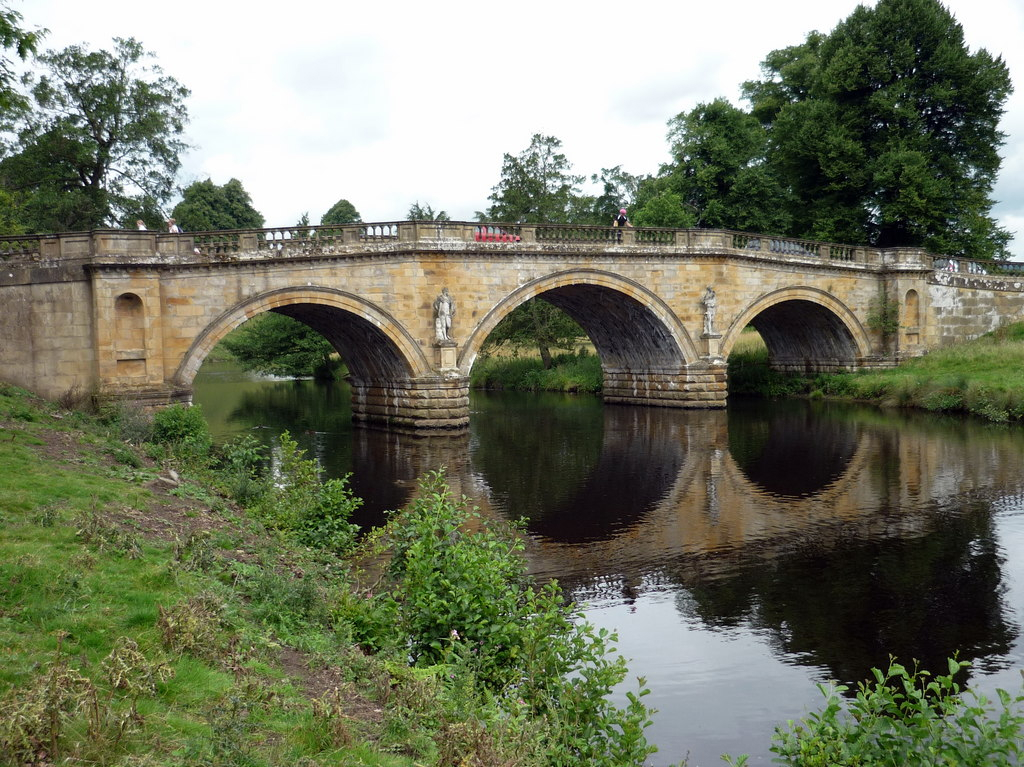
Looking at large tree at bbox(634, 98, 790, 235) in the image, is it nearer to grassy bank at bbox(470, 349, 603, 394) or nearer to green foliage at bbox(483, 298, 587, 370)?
green foliage at bbox(483, 298, 587, 370)

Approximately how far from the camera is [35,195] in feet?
93.6

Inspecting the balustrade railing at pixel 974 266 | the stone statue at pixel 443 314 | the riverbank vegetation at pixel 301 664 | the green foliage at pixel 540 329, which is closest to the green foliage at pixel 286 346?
the green foliage at pixel 540 329

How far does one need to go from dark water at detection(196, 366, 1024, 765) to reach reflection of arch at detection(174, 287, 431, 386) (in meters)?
2.09

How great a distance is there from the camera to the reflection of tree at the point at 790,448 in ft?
52.6

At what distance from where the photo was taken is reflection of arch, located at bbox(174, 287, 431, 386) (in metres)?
19.6

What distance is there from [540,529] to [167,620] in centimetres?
760

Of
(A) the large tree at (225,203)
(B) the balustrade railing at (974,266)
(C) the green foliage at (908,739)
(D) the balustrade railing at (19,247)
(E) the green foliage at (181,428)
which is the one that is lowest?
(C) the green foliage at (908,739)

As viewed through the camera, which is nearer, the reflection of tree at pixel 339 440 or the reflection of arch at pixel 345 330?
the reflection of tree at pixel 339 440

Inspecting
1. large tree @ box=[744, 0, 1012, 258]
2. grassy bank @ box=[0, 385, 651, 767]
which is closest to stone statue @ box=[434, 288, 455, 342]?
grassy bank @ box=[0, 385, 651, 767]

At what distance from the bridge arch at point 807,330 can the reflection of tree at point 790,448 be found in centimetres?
337

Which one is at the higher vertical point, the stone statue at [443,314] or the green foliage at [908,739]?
the stone statue at [443,314]

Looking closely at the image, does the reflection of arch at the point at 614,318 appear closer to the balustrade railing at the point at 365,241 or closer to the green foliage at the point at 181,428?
the balustrade railing at the point at 365,241

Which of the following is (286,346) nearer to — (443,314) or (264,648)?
(443,314)

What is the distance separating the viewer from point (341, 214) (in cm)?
6119
